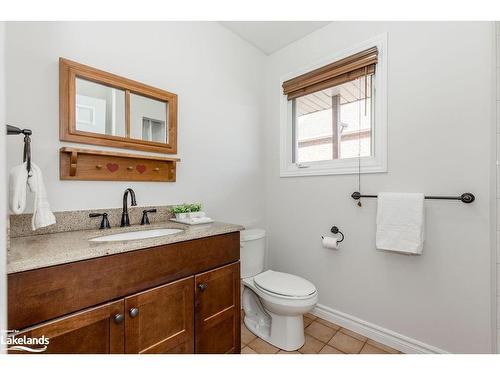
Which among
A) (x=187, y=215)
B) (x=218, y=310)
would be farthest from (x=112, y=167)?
(x=218, y=310)

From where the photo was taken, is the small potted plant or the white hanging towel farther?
the small potted plant

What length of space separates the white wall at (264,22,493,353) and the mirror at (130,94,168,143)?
1.33 metres

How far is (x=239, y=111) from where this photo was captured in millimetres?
2238

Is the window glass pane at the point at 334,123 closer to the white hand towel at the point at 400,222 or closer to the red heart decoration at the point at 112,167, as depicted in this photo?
the white hand towel at the point at 400,222

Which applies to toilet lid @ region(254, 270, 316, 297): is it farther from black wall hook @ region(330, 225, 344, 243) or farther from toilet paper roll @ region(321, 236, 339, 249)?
black wall hook @ region(330, 225, 344, 243)

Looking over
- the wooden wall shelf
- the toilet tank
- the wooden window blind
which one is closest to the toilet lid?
the toilet tank

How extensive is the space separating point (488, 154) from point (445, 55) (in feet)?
2.15

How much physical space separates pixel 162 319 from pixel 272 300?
2.50ft

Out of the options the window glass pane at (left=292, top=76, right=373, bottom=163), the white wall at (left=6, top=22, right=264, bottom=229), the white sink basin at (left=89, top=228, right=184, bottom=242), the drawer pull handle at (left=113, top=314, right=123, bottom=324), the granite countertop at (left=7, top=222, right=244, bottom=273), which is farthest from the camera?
the window glass pane at (left=292, top=76, right=373, bottom=163)

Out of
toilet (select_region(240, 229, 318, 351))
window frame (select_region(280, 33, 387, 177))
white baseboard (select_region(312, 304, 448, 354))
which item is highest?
window frame (select_region(280, 33, 387, 177))

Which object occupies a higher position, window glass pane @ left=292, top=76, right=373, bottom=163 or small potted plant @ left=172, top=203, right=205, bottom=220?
window glass pane @ left=292, top=76, right=373, bottom=163

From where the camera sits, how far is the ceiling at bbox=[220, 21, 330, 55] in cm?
204
